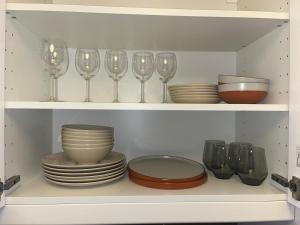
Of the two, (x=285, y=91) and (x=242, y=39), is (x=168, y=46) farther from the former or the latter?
(x=285, y=91)

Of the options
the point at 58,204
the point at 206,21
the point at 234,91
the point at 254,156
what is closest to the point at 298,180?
the point at 254,156

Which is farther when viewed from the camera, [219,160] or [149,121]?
[149,121]

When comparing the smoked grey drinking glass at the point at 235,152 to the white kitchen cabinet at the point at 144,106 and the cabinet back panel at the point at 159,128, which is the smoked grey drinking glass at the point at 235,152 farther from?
the cabinet back panel at the point at 159,128

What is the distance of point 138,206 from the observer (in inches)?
28.6

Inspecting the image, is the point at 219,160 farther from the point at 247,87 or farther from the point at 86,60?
the point at 86,60

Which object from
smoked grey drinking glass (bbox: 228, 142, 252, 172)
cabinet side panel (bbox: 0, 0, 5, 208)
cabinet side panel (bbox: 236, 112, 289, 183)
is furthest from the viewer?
smoked grey drinking glass (bbox: 228, 142, 252, 172)

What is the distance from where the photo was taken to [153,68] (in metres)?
0.88

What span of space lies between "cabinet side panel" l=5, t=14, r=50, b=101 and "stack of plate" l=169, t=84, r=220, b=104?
459mm

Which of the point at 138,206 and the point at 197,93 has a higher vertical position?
the point at 197,93

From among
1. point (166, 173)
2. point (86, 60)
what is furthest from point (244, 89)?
point (86, 60)

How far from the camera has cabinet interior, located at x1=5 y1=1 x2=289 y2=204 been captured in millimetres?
749

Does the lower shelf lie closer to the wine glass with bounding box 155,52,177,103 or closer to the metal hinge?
the metal hinge

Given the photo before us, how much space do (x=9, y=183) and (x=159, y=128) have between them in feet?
1.92

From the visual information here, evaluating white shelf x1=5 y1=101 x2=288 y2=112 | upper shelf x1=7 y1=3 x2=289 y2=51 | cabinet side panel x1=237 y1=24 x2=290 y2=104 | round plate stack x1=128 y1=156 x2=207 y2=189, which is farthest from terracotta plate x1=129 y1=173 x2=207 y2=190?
upper shelf x1=7 y1=3 x2=289 y2=51
